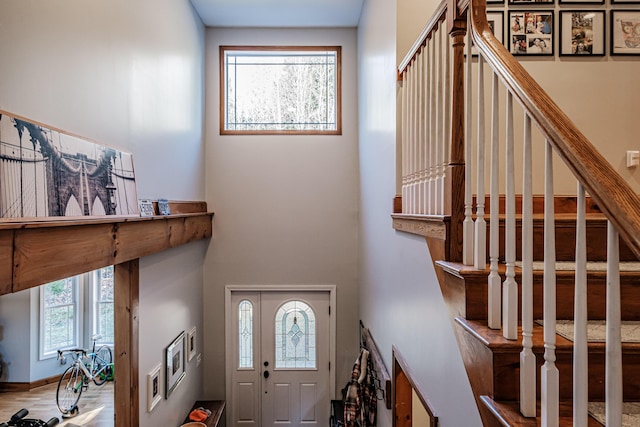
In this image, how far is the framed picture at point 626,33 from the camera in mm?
2623

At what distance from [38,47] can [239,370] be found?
13.8ft

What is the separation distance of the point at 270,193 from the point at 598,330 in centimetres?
396

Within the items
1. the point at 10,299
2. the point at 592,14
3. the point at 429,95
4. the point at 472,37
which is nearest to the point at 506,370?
the point at 472,37

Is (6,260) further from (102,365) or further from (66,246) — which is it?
(102,365)

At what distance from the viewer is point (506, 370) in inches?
45.6

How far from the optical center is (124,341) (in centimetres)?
266

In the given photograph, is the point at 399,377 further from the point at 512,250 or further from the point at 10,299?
the point at 10,299

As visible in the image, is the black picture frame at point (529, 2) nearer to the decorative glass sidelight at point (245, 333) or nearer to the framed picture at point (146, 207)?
the framed picture at point (146, 207)

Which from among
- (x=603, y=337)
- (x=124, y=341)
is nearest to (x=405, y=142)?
(x=603, y=337)

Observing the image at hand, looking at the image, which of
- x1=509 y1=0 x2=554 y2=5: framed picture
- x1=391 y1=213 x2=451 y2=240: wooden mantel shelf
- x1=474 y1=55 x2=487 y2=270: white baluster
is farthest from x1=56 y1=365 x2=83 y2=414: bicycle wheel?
x1=509 y1=0 x2=554 y2=5: framed picture

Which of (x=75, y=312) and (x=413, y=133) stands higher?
(x=413, y=133)

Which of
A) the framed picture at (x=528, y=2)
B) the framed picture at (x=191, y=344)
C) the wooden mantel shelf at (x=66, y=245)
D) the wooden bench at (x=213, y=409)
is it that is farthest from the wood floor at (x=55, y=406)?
the framed picture at (x=528, y=2)

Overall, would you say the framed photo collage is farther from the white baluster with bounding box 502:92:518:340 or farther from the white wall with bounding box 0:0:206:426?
the white wall with bounding box 0:0:206:426

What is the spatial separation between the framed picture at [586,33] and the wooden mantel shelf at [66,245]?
3140mm
